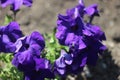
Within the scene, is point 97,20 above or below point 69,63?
below

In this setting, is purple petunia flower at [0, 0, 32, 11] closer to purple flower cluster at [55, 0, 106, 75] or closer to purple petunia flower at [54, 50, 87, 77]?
purple flower cluster at [55, 0, 106, 75]

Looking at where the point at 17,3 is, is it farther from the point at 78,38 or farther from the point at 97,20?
the point at 97,20

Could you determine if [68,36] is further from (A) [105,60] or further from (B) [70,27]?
(A) [105,60]

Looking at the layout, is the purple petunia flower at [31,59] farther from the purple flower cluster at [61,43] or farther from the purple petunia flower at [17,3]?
the purple petunia flower at [17,3]

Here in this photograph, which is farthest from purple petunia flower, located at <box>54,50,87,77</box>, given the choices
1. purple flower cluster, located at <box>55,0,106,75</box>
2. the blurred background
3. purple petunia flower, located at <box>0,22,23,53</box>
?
the blurred background

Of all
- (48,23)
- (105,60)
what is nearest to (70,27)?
(105,60)

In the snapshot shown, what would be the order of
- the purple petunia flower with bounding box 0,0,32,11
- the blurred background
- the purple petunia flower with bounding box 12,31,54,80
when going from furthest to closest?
1. the blurred background
2. the purple petunia flower with bounding box 0,0,32,11
3. the purple petunia flower with bounding box 12,31,54,80

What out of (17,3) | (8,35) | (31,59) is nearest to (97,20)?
(17,3)
